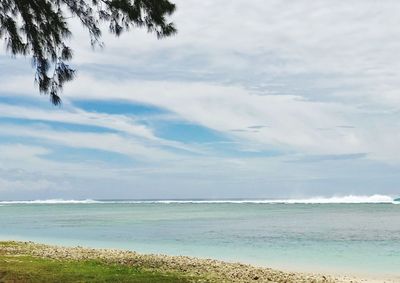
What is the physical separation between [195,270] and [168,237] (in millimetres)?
23766

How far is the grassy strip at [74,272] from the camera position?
15461mm

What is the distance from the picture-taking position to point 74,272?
1669 cm

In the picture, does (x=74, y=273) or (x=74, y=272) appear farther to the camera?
(x=74, y=272)

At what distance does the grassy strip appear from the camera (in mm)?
15461

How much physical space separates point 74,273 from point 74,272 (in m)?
0.21

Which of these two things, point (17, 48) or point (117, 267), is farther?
point (117, 267)

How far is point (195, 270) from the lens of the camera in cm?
1825

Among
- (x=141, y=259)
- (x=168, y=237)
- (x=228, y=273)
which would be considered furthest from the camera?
(x=168, y=237)

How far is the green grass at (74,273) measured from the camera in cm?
1545

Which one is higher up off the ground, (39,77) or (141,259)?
(39,77)

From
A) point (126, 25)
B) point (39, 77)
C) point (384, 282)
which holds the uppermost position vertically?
point (126, 25)

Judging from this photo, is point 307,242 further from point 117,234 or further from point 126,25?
point 126,25

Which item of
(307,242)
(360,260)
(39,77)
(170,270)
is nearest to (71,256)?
(170,270)

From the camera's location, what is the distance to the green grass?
50.7 feet
